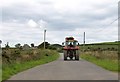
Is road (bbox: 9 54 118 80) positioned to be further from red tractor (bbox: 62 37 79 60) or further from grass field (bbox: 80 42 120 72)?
red tractor (bbox: 62 37 79 60)

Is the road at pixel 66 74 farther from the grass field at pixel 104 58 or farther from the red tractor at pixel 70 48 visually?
the red tractor at pixel 70 48

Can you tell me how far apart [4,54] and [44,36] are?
48667mm

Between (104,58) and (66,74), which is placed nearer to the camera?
(66,74)

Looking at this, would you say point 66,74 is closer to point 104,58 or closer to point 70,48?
point 104,58

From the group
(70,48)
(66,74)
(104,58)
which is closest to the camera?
(66,74)

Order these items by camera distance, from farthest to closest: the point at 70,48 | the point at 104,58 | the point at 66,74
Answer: the point at 70,48
the point at 104,58
the point at 66,74

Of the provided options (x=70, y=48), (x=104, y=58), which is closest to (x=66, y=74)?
(x=104, y=58)

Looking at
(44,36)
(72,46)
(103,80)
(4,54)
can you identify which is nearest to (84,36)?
(44,36)

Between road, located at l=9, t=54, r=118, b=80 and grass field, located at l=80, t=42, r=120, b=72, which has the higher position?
grass field, located at l=80, t=42, r=120, b=72

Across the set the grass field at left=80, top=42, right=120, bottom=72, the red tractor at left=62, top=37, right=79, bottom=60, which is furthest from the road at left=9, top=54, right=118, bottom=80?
the red tractor at left=62, top=37, right=79, bottom=60

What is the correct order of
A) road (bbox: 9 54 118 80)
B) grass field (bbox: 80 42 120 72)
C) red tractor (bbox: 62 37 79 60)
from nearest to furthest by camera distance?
1. road (bbox: 9 54 118 80)
2. grass field (bbox: 80 42 120 72)
3. red tractor (bbox: 62 37 79 60)

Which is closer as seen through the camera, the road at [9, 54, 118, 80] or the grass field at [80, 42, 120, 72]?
the road at [9, 54, 118, 80]

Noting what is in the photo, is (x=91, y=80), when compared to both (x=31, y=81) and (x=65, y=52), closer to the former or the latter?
(x=31, y=81)

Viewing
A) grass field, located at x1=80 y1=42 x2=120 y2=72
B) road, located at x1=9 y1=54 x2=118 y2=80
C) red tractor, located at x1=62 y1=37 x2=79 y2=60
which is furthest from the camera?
red tractor, located at x1=62 y1=37 x2=79 y2=60
